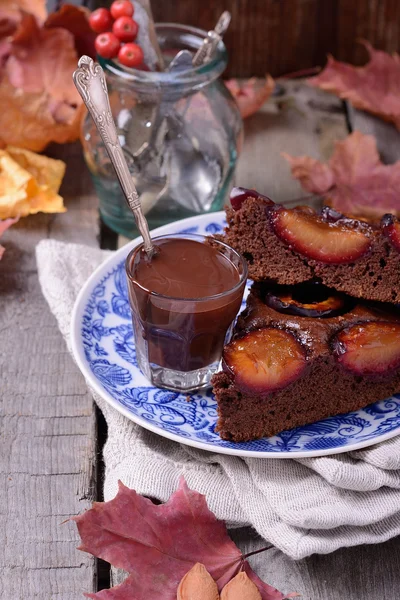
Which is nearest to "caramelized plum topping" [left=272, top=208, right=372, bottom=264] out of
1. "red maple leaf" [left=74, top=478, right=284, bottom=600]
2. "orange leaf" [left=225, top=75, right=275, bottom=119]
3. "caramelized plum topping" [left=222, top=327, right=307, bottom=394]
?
"caramelized plum topping" [left=222, top=327, right=307, bottom=394]

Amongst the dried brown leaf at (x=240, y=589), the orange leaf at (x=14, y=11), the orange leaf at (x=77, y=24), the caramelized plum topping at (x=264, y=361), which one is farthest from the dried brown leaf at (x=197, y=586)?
the orange leaf at (x=14, y=11)

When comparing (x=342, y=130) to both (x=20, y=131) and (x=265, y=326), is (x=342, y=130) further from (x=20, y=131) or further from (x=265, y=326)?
(x=265, y=326)

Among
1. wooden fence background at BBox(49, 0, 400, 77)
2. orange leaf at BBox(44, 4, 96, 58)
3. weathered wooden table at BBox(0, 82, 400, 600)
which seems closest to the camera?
weathered wooden table at BBox(0, 82, 400, 600)

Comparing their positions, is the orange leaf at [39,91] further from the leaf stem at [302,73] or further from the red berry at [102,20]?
the leaf stem at [302,73]

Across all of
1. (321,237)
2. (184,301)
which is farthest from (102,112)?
(321,237)

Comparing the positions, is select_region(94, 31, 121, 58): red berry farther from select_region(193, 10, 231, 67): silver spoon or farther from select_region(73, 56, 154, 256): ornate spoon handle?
select_region(73, 56, 154, 256): ornate spoon handle

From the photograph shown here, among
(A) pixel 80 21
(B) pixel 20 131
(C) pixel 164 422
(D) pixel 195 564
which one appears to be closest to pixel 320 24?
(A) pixel 80 21

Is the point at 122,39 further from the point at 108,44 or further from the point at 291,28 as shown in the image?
the point at 291,28
